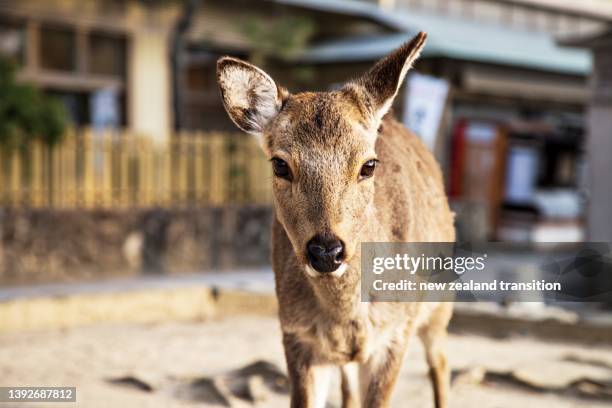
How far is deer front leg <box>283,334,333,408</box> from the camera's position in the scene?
181 inches

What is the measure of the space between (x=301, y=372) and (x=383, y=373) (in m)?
0.48

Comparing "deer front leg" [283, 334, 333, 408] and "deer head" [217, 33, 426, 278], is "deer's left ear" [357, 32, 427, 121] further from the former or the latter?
"deer front leg" [283, 334, 333, 408]

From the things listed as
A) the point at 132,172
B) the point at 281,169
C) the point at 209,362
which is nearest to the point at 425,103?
the point at 132,172

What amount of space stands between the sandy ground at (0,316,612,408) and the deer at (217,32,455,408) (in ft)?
6.79

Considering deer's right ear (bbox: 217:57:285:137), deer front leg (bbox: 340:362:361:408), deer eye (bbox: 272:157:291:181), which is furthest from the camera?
deer front leg (bbox: 340:362:361:408)

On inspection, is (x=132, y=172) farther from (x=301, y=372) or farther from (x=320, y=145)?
(x=320, y=145)

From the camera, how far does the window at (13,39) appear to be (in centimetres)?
1395

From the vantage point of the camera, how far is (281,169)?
166 inches

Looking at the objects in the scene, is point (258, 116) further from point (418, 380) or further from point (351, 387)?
point (418, 380)

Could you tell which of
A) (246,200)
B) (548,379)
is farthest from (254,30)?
(548,379)

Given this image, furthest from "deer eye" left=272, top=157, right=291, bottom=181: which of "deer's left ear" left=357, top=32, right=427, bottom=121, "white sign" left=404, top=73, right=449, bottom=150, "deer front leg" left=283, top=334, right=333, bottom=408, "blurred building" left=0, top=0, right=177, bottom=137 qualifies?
"blurred building" left=0, top=0, right=177, bottom=137

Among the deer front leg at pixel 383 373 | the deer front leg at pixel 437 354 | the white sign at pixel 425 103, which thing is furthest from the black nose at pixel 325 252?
the white sign at pixel 425 103

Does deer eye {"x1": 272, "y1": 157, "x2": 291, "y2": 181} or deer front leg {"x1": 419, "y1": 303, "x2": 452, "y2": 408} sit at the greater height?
deer eye {"x1": 272, "y1": 157, "x2": 291, "y2": 181}

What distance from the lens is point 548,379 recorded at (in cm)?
716
